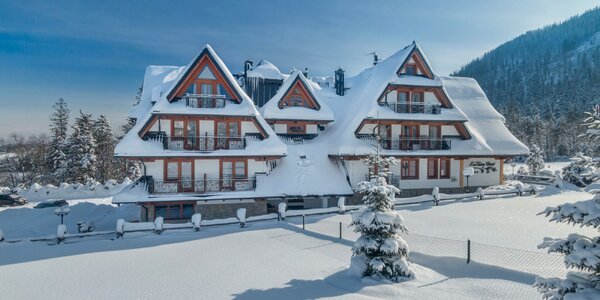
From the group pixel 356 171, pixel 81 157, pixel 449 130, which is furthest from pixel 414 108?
pixel 81 157

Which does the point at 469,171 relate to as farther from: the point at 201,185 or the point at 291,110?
the point at 201,185

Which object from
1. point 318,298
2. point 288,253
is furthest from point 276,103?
point 318,298

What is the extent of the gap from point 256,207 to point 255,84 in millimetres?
12532

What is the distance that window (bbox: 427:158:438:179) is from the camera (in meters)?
27.5

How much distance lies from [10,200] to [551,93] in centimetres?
17564

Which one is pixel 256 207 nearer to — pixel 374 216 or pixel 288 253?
pixel 288 253

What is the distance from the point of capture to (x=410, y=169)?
27.2 meters

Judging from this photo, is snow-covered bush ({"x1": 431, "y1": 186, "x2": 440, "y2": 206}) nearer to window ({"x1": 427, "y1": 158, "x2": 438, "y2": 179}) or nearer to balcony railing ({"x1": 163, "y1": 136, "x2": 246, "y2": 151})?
window ({"x1": 427, "y1": 158, "x2": 438, "y2": 179})

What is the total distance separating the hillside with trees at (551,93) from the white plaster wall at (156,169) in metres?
64.4

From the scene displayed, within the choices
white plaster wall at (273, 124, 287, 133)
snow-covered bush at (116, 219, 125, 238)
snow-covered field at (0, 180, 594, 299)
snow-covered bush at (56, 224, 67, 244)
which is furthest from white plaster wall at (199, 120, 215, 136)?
snow-covered bush at (56, 224, 67, 244)

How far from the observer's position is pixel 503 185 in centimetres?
2855

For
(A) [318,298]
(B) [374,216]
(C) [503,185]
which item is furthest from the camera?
(C) [503,185]

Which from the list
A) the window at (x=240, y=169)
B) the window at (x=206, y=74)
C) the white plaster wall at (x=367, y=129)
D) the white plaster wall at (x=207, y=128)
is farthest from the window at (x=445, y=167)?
the window at (x=206, y=74)

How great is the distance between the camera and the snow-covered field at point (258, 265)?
32.6 ft
